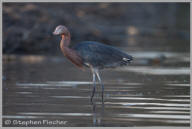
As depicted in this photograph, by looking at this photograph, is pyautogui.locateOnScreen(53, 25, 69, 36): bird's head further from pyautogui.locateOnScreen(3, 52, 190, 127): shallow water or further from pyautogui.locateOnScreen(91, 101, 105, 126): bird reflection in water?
pyautogui.locateOnScreen(91, 101, 105, 126): bird reflection in water

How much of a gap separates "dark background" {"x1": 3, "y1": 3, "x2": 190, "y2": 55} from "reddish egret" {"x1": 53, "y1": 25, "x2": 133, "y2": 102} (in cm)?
1085

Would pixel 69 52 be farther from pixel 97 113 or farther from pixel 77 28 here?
pixel 77 28

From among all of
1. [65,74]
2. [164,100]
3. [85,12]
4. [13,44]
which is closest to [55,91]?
[164,100]

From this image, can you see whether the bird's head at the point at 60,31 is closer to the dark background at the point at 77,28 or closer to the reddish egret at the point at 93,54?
the reddish egret at the point at 93,54

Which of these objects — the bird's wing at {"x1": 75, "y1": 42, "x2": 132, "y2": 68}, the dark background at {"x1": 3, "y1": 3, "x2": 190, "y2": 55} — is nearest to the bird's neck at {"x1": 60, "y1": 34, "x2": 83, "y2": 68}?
the bird's wing at {"x1": 75, "y1": 42, "x2": 132, "y2": 68}

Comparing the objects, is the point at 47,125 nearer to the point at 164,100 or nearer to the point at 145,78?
the point at 164,100

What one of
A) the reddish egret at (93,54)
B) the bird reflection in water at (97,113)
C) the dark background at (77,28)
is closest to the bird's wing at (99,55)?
the reddish egret at (93,54)

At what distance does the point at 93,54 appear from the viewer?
480 inches

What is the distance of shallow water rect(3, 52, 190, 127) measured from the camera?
9.61 meters

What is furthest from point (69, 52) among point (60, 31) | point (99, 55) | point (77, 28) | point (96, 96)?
point (77, 28)

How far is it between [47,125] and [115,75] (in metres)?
7.44

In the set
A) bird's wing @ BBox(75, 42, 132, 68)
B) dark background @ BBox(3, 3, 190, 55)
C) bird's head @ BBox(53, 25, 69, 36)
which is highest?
bird's head @ BBox(53, 25, 69, 36)

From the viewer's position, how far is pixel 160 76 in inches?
629

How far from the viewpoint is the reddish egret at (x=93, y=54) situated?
12234mm
